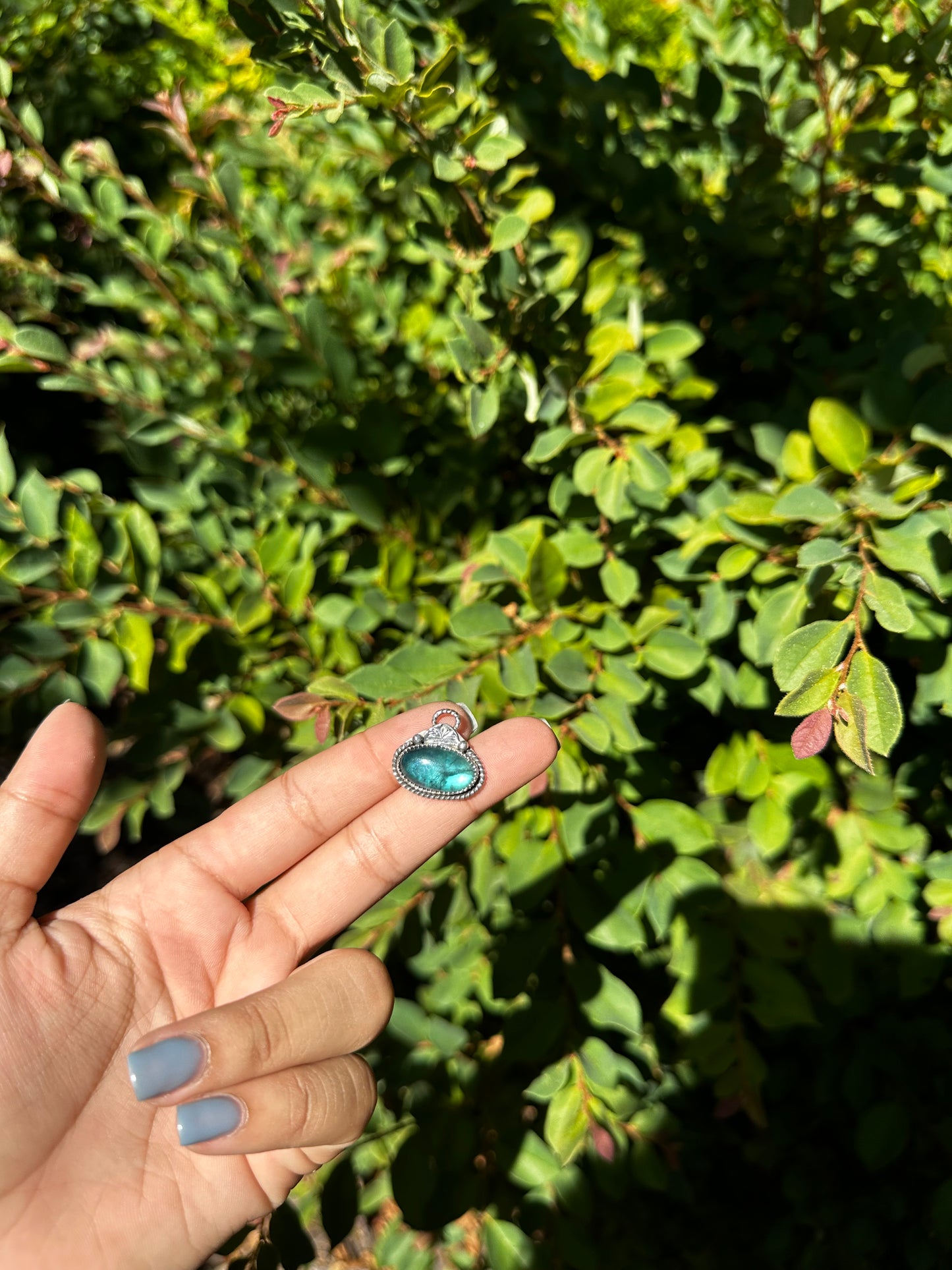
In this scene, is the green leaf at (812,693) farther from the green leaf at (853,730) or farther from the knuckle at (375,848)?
the knuckle at (375,848)

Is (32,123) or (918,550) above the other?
(32,123)

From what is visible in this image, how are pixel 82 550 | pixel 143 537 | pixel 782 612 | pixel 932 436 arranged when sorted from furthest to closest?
pixel 143 537 < pixel 82 550 < pixel 782 612 < pixel 932 436

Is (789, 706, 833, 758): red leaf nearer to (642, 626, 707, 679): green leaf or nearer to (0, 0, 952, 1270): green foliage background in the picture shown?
(0, 0, 952, 1270): green foliage background

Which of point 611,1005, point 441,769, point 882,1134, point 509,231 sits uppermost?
point 509,231

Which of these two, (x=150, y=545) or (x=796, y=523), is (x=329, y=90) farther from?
(x=796, y=523)

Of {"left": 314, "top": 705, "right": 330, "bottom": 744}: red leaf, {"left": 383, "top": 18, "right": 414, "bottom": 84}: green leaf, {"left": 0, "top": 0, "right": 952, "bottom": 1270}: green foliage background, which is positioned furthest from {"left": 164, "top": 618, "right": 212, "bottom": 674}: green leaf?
{"left": 383, "top": 18, "right": 414, "bottom": 84}: green leaf

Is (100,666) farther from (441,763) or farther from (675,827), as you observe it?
(675,827)

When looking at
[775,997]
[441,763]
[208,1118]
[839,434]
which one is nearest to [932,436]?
[839,434]
